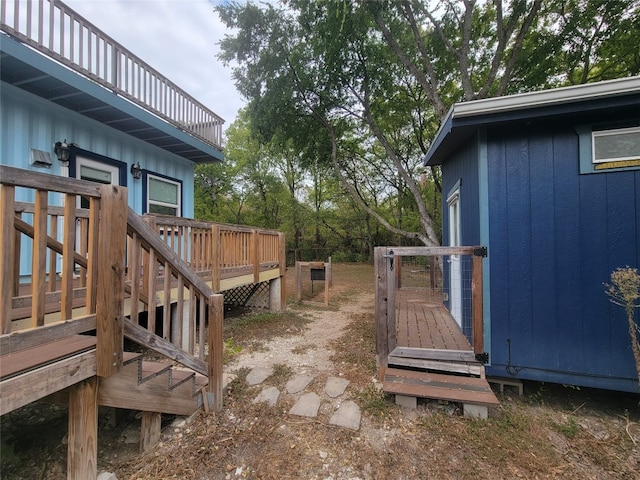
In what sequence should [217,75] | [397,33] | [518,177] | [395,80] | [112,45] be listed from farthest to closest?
→ [395,80]
[217,75]
[397,33]
[112,45]
[518,177]

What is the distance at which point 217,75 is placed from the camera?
862 centimetres

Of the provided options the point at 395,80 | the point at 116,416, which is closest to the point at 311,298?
the point at 116,416

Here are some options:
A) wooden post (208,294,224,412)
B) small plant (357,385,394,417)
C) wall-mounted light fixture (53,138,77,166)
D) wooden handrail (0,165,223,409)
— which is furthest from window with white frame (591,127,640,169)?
wall-mounted light fixture (53,138,77,166)

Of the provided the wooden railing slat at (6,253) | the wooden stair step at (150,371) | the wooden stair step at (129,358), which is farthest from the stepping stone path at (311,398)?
the wooden railing slat at (6,253)

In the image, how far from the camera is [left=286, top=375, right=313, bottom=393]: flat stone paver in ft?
9.69

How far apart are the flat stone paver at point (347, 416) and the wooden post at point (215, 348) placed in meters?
1.08

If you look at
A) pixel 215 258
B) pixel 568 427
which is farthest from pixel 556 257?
pixel 215 258

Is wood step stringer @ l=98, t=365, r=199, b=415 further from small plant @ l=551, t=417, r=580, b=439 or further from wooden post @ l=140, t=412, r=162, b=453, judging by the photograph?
small plant @ l=551, t=417, r=580, b=439

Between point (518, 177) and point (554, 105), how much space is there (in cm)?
70

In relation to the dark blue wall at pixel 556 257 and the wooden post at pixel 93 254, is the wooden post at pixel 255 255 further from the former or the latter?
the dark blue wall at pixel 556 257

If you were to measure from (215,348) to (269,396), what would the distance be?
0.79 meters

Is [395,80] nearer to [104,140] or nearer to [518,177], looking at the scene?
[518,177]

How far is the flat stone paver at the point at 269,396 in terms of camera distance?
2.75m

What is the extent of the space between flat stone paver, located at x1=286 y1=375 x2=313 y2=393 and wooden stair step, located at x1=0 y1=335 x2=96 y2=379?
1.90m
